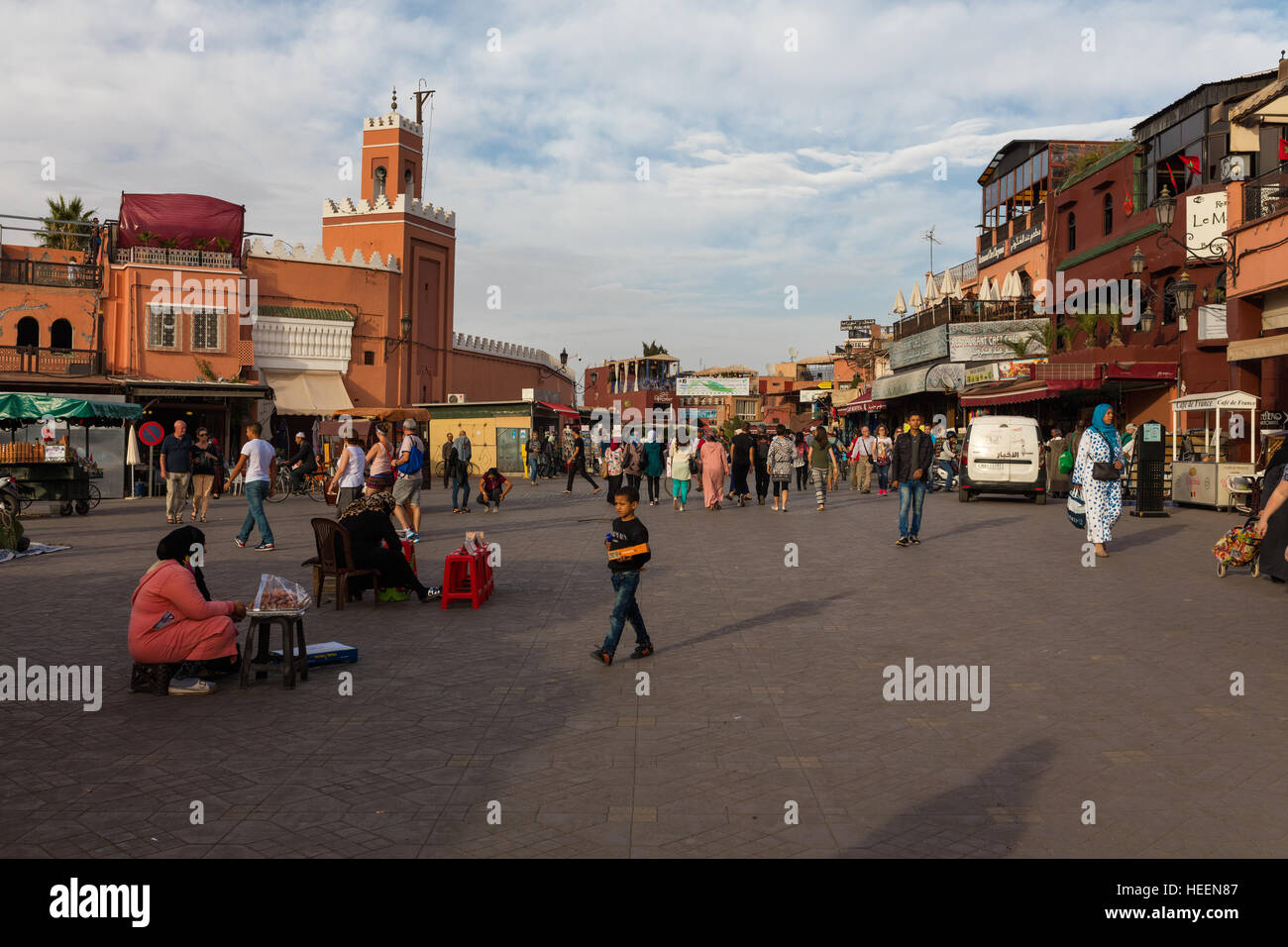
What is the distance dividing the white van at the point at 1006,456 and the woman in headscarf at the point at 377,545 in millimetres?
16015

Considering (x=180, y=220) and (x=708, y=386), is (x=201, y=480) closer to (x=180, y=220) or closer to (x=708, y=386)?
(x=180, y=220)

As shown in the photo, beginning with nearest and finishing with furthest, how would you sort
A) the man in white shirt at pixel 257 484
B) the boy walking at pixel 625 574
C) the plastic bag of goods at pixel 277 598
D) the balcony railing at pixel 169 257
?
the plastic bag of goods at pixel 277 598, the boy walking at pixel 625 574, the man in white shirt at pixel 257 484, the balcony railing at pixel 169 257

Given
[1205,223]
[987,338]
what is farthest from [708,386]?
[1205,223]

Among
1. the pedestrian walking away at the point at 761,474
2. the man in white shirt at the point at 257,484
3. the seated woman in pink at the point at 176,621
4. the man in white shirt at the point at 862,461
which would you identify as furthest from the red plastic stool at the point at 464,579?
the man in white shirt at the point at 862,461

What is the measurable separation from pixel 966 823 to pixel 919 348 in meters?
40.2

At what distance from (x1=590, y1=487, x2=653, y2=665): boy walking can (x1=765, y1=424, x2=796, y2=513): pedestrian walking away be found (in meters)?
14.4

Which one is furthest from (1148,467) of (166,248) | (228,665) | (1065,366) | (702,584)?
(166,248)

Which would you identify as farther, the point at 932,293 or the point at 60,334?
the point at 932,293

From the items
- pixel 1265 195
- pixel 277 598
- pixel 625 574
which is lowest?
pixel 277 598

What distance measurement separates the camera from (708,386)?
9912 cm

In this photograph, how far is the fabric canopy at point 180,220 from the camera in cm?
3550

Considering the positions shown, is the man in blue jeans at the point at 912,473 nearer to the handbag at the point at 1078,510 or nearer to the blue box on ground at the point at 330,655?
the handbag at the point at 1078,510

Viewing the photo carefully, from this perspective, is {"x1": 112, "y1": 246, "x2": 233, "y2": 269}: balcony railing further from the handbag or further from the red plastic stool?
the handbag
